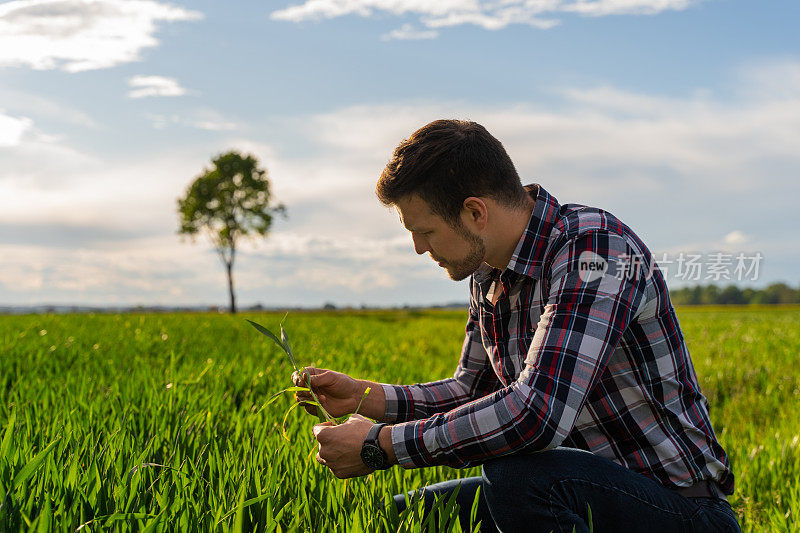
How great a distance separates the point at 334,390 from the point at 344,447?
56 centimetres

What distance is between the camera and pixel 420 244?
8.08 ft

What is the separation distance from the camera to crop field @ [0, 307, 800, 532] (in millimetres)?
1972

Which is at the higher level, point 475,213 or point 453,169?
point 453,169

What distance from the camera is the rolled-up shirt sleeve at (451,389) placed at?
9.05 ft

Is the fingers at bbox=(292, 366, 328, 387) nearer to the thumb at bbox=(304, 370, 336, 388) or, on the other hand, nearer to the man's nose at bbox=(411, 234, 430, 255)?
the thumb at bbox=(304, 370, 336, 388)

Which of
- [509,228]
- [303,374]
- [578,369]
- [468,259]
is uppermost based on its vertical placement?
[509,228]

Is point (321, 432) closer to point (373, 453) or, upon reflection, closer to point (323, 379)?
point (373, 453)

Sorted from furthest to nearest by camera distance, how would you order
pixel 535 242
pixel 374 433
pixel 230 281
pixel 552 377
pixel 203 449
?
pixel 230 281, pixel 203 449, pixel 535 242, pixel 374 433, pixel 552 377

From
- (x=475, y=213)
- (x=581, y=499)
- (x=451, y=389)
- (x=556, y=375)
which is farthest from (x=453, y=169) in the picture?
(x=581, y=499)

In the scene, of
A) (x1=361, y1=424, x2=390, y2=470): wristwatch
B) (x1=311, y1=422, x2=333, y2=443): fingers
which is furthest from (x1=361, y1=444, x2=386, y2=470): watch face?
(x1=311, y1=422, x2=333, y2=443): fingers

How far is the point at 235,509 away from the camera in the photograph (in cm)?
178

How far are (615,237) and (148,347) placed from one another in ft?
23.9

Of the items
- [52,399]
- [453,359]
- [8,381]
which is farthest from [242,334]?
[52,399]

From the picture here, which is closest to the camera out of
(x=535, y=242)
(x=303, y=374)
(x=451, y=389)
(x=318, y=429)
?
(x=318, y=429)
